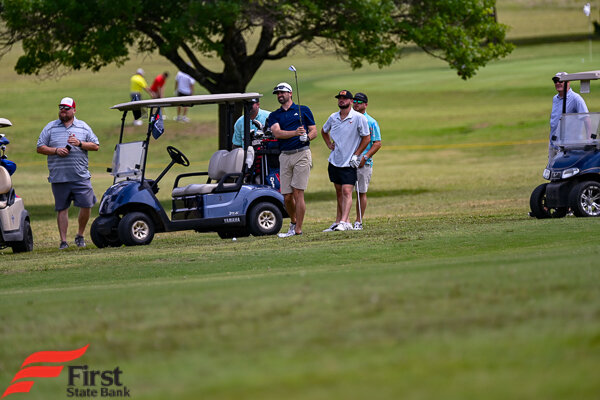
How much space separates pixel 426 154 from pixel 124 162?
1957cm

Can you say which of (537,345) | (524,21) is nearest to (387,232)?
(537,345)

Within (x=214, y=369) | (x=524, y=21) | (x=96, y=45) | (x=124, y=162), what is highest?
(x=524, y=21)

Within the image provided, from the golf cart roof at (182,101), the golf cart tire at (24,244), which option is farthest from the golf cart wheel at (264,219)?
the golf cart tire at (24,244)

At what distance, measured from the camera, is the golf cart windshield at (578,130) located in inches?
524

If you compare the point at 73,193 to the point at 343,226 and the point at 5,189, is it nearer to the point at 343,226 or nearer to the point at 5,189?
the point at 5,189

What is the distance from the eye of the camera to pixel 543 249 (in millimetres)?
9875

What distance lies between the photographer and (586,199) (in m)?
12.8

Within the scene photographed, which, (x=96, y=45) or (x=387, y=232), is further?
(x=96, y=45)

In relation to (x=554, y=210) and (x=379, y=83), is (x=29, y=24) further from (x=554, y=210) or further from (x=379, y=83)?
(x=379, y=83)

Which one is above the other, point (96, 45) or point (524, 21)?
point (524, 21)

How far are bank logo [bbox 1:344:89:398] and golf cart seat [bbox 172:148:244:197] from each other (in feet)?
24.6

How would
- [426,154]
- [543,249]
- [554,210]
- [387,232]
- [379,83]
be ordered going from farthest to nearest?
[379,83] → [426,154] → [554,210] → [387,232] → [543,249]

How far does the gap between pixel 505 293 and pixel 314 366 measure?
198cm

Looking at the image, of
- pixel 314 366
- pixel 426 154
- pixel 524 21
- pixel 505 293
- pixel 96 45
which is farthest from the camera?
pixel 524 21
